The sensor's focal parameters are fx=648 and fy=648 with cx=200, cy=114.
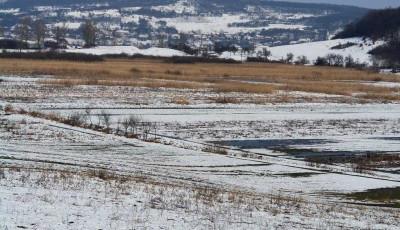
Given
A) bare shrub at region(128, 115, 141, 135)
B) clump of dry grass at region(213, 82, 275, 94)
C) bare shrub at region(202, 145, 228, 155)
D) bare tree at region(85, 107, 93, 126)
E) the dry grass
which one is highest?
bare shrub at region(202, 145, 228, 155)

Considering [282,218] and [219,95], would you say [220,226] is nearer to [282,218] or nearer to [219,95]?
[282,218]

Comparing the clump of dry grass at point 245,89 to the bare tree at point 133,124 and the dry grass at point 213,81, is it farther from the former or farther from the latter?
the bare tree at point 133,124

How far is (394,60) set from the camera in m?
162

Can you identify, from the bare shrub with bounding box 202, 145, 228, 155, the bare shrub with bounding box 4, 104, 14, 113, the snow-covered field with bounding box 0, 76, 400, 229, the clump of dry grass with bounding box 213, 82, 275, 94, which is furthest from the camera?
the clump of dry grass with bounding box 213, 82, 275, 94

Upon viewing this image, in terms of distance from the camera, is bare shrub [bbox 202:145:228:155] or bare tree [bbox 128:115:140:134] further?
bare tree [bbox 128:115:140:134]

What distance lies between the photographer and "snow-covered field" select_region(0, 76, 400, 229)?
14008 mm

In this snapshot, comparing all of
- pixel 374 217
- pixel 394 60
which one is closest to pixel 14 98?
pixel 374 217

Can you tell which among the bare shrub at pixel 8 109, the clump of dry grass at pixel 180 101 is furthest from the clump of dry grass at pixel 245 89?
the bare shrub at pixel 8 109

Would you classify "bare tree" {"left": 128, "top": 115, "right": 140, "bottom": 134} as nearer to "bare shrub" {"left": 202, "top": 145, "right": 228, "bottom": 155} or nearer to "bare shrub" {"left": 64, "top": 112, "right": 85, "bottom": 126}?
"bare shrub" {"left": 64, "top": 112, "right": 85, "bottom": 126}

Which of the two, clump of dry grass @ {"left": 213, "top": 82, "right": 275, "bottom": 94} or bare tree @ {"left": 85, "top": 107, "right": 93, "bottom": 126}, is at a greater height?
bare tree @ {"left": 85, "top": 107, "right": 93, "bottom": 126}

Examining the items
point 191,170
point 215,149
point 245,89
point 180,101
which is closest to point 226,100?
point 180,101

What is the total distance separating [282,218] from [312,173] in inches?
369

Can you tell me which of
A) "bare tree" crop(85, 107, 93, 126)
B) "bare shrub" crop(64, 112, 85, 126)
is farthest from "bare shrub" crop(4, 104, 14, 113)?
"bare tree" crop(85, 107, 93, 126)

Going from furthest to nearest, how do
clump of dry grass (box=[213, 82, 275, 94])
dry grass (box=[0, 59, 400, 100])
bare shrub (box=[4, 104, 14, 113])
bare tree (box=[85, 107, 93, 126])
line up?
dry grass (box=[0, 59, 400, 100]) < clump of dry grass (box=[213, 82, 275, 94]) < bare shrub (box=[4, 104, 14, 113]) < bare tree (box=[85, 107, 93, 126])
